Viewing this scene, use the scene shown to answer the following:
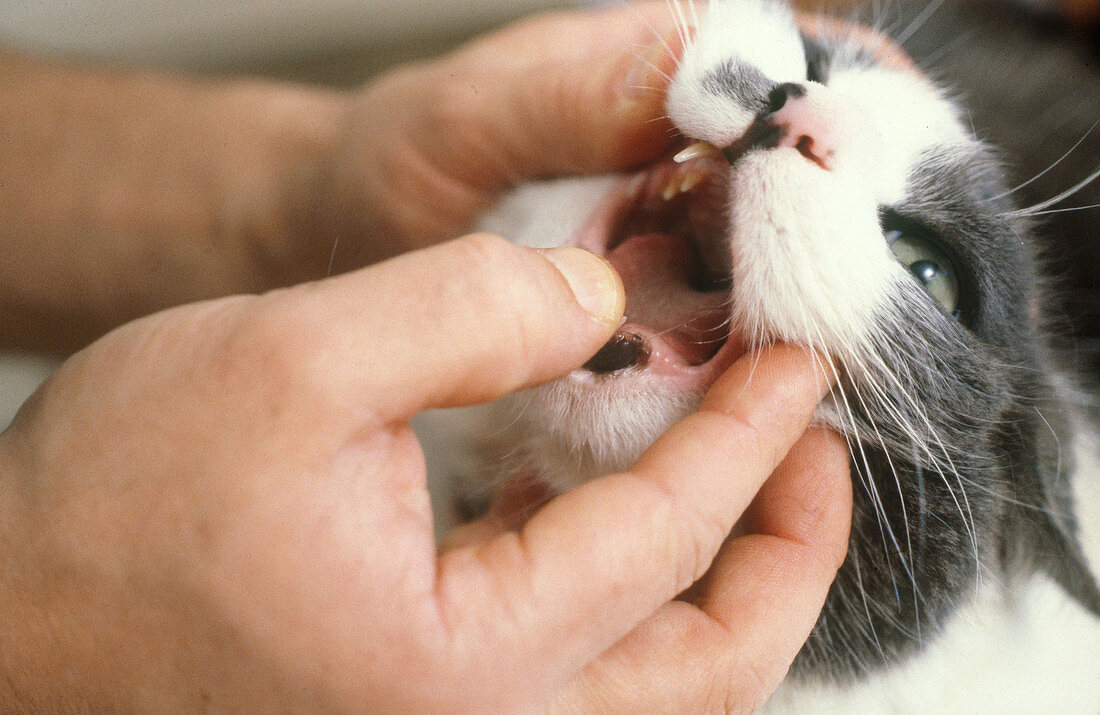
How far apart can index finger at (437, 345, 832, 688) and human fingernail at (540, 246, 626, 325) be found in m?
0.09

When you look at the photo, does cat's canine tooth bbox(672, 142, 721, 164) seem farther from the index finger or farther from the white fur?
the index finger

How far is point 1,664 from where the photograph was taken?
0.47m

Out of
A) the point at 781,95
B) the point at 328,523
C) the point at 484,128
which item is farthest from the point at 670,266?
the point at 328,523

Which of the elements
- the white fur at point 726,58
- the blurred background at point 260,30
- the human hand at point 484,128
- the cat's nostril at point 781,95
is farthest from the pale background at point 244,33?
the cat's nostril at point 781,95

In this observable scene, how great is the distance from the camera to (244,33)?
128 centimetres

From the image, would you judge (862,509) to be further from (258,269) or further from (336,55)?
(336,55)

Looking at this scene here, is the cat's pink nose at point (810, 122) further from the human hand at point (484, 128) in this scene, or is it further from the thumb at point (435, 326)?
the thumb at point (435, 326)

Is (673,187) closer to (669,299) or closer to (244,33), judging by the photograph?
(669,299)

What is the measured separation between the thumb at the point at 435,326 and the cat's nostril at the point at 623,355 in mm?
118

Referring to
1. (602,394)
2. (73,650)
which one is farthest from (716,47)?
(73,650)

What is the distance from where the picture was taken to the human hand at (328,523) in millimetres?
420

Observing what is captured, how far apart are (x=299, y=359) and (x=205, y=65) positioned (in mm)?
1046

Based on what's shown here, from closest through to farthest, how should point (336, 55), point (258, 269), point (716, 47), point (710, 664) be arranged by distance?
point (710, 664) → point (716, 47) → point (258, 269) → point (336, 55)

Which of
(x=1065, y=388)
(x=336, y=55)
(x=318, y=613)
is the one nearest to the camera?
(x=318, y=613)
